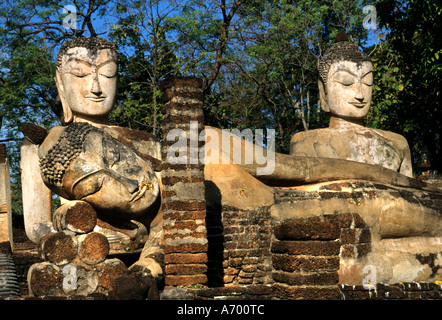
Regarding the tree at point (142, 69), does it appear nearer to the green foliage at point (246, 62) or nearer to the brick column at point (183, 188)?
the green foliage at point (246, 62)

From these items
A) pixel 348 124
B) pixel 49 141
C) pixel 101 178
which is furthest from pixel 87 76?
pixel 348 124

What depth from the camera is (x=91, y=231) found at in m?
6.04

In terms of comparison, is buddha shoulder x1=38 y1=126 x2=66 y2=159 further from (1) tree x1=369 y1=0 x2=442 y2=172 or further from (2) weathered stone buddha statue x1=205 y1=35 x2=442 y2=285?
(1) tree x1=369 y1=0 x2=442 y2=172

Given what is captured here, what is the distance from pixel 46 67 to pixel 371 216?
1229 centimetres

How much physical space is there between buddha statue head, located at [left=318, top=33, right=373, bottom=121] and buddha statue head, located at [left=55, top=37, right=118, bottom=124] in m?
2.99

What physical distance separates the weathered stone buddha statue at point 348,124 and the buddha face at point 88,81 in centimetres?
277

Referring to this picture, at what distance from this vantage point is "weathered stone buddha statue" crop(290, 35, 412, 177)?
29.2 ft

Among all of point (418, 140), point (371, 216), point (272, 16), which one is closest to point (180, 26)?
point (272, 16)

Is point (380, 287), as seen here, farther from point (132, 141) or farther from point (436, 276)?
point (132, 141)

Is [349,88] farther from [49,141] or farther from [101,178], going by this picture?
[49,141]

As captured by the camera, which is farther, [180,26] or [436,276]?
[180,26]

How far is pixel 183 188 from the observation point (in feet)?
20.4

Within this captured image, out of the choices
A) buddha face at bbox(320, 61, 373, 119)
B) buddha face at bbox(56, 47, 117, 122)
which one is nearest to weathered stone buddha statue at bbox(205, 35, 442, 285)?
buddha face at bbox(320, 61, 373, 119)

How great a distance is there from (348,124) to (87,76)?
3.69 m
